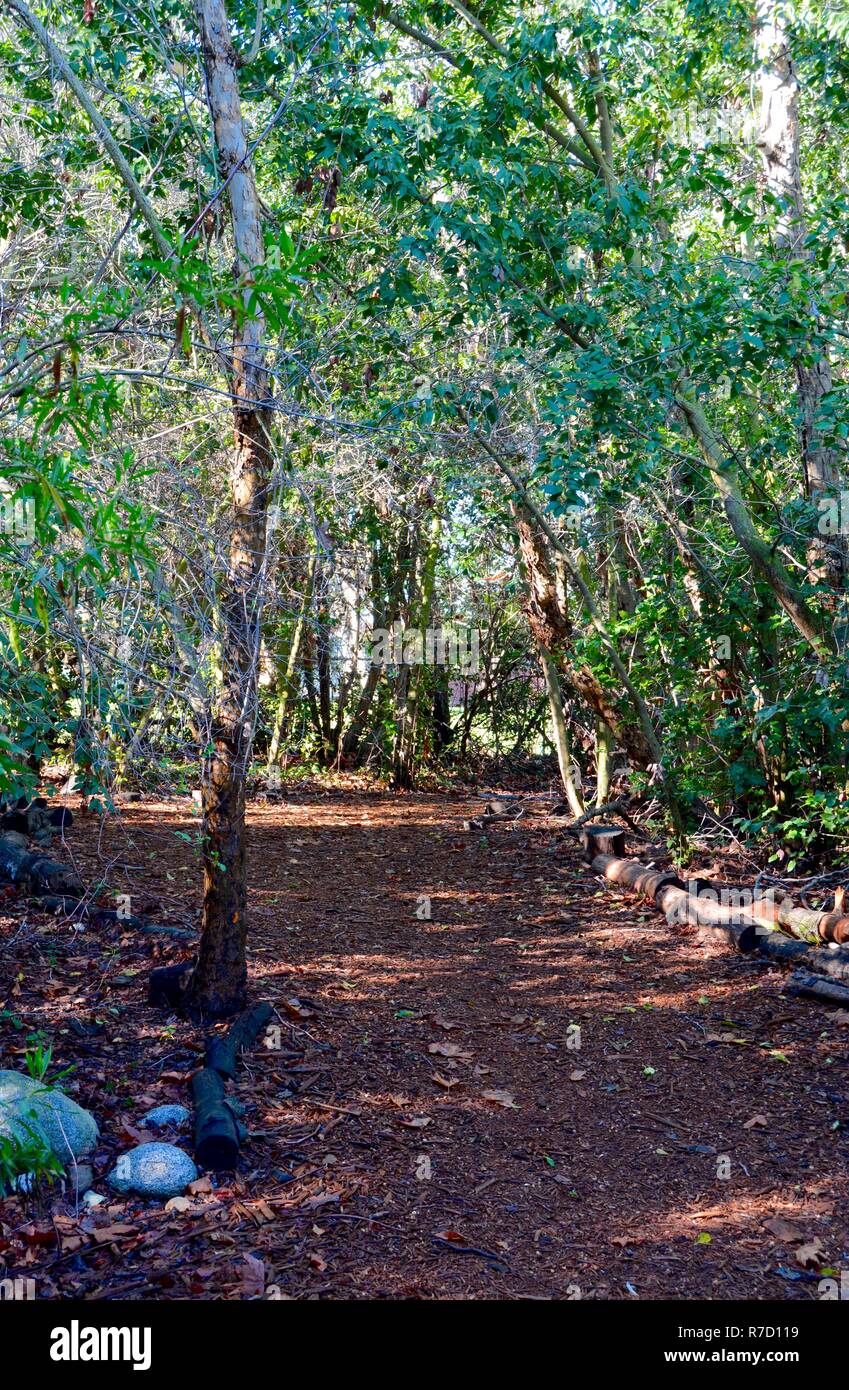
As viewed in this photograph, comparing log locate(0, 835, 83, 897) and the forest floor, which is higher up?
log locate(0, 835, 83, 897)

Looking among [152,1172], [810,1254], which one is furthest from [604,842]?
[152,1172]

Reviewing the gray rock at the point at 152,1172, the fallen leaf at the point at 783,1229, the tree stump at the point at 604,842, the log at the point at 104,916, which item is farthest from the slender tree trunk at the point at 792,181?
the gray rock at the point at 152,1172

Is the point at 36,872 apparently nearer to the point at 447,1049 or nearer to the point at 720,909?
the point at 447,1049

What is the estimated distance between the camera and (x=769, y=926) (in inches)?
237

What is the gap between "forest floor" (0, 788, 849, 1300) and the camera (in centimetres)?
295

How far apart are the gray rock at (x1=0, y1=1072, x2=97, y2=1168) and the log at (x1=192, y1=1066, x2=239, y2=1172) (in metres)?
0.34

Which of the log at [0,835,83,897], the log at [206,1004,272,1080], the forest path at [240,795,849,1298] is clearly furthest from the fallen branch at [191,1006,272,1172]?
the log at [0,835,83,897]

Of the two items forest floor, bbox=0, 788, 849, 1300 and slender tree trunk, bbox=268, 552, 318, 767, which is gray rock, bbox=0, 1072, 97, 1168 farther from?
slender tree trunk, bbox=268, 552, 318, 767

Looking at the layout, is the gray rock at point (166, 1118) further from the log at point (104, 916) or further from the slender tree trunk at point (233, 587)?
the log at point (104, 916)

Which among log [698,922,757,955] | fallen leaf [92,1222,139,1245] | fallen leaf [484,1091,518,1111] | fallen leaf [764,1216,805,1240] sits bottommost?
fallen leaf [764,1216,805,1240]

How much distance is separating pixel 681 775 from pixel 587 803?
240 cm

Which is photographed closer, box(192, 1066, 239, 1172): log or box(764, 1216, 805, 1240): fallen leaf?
box(764, 1216, 805, 1240): fallen leaf

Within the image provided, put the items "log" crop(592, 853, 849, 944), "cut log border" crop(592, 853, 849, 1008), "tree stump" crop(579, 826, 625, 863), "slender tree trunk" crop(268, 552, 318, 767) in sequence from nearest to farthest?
1. "cut log border" crop(592, 853, 849, 1008)
2. "log" crop(592, 853, 849, 944)
3. "tree stump" crop(579, 826, 625, 863)
4. "slender tree trunk" crop(268, 552, 318, 767)

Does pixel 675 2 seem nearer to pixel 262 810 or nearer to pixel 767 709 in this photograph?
pixel 767 709
